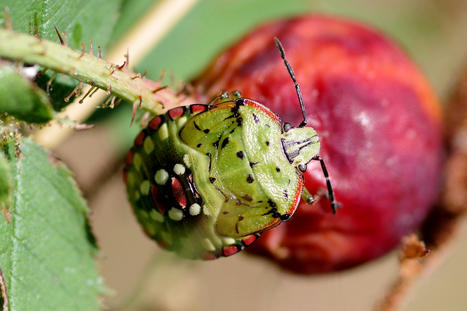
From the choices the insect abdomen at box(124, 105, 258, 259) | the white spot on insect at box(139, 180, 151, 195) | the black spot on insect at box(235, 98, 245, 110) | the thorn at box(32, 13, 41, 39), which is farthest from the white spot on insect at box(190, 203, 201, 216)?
the thorn at box(32, 13, 41, 39)

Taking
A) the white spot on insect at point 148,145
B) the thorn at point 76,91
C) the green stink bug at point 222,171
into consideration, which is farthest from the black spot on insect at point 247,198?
the thorn at point 76,91

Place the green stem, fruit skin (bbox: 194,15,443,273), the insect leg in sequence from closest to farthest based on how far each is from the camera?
1. the green stem
2. the insect leg
3. fruit skin (bbox: 194,15,443,273)

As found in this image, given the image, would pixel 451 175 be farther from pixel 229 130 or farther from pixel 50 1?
pixel 50 1

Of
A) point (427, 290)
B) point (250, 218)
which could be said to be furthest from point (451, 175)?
point (427, 290)

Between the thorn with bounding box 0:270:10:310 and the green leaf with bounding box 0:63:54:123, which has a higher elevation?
the green leaf with bounding box 0:63:54:123

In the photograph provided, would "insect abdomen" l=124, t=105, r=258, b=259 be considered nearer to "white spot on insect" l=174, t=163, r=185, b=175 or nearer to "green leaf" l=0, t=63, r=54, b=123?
"white spot on insect" l=174, t=163, r=185, b=175

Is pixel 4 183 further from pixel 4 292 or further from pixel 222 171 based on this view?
pixel 222 171
